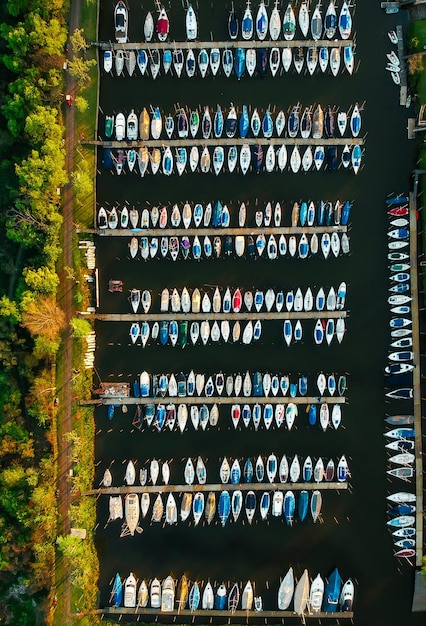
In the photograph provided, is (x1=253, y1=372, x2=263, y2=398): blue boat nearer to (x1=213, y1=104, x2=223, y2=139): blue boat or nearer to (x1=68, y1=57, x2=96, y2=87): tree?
(x1=213, y1=104, x2=223, y2=139): blue boat

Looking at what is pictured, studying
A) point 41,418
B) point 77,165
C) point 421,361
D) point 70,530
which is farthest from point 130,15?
point 70,530

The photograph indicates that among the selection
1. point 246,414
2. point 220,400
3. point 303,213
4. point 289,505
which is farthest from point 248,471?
point 303,213

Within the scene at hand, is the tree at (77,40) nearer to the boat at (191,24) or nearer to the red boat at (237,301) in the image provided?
the boat at (191,24)

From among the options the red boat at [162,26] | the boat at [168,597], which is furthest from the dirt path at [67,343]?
the boat at [168,597]

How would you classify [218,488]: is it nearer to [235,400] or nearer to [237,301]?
[235,400]

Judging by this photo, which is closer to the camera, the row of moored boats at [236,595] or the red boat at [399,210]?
the row of moored boats at [236,595]

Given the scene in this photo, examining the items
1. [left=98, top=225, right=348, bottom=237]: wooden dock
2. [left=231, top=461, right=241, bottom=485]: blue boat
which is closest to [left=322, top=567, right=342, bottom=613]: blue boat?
[left=231, top=461, right=241, bottom=485]: blue boat
